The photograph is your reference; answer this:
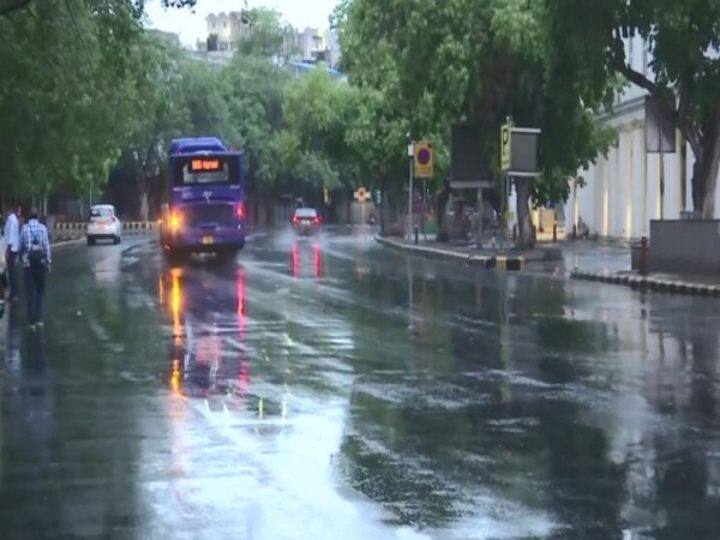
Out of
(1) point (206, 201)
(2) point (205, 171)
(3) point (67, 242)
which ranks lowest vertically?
(3) point (67, 242)

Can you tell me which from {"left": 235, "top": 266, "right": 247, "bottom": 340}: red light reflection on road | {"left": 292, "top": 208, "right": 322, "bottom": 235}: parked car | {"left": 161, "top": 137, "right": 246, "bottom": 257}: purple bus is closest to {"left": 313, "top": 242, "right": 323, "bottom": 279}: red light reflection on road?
{"left": 235, "top": 266, "right": 247, "bottom": 340}: red light reflection on road

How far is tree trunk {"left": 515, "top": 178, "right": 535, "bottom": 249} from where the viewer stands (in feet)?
158

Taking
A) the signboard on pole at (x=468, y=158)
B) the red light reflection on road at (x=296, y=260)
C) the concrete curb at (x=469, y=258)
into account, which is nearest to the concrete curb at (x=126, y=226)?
the red light reflection on road at (x=296, y=260)

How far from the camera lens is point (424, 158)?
57.5 metres

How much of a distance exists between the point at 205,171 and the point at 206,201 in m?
0.99

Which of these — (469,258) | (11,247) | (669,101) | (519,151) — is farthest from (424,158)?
(11,247)

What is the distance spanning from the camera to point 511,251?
4769cm

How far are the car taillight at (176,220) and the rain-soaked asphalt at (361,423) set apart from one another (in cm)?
2115

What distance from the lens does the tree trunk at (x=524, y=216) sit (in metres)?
48.2

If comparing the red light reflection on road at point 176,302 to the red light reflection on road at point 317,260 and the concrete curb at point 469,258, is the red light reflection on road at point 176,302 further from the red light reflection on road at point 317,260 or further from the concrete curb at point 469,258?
the concrete curb at point 469,258

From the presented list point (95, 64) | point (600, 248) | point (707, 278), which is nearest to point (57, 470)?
point (707, 278)

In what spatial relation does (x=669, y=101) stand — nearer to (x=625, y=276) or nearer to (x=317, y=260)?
(x=625, y=276)

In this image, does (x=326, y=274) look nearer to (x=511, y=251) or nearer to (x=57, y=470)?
(x=511, y=251)

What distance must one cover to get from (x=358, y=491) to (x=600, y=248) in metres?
45.8
